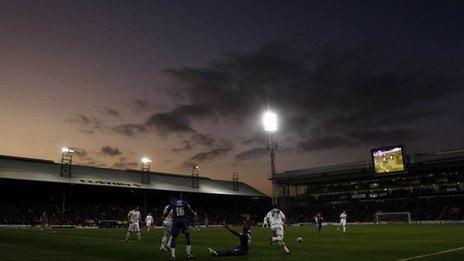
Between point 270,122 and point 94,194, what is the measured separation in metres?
46.2

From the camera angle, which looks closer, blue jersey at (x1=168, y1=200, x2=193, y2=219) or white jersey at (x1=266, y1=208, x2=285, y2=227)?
blue jersey at (x1=168, y1=200, x2=193, y2=219)

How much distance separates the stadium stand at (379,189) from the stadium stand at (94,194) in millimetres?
12658

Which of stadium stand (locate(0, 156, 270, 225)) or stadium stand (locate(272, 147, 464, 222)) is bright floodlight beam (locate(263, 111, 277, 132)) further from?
stadium stand (locate(272, 147, 464, 222))

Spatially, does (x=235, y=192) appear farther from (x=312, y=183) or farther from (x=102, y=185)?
(x=102, y=185)

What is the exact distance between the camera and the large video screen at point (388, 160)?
241 feet

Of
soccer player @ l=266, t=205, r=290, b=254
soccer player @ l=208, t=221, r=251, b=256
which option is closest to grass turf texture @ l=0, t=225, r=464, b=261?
soccer player @ l=208, t=221, r=251, b=256

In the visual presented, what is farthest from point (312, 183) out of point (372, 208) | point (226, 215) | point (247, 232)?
point (247, 232)

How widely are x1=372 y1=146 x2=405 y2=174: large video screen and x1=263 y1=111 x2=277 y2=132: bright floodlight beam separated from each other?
3375 centimetres

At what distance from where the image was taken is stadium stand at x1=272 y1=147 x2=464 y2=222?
83.1 m

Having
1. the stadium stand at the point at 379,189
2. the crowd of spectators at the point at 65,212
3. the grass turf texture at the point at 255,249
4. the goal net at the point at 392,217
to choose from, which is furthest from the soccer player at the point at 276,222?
the goal net at the point at 392,217

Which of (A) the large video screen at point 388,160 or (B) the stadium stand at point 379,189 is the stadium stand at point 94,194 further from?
(A) the large video screen at point 388,160

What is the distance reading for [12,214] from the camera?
213 ft

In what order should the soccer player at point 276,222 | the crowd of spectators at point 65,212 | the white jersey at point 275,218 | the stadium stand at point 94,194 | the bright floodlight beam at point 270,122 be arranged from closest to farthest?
the soccer player at point 276,222
the white jersey at point 275,218
the bright floodlight beam at point 270,122
the crowd of spectators at point 65,212
the stadium stand at point 94,194

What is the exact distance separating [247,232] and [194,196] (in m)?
78.6
